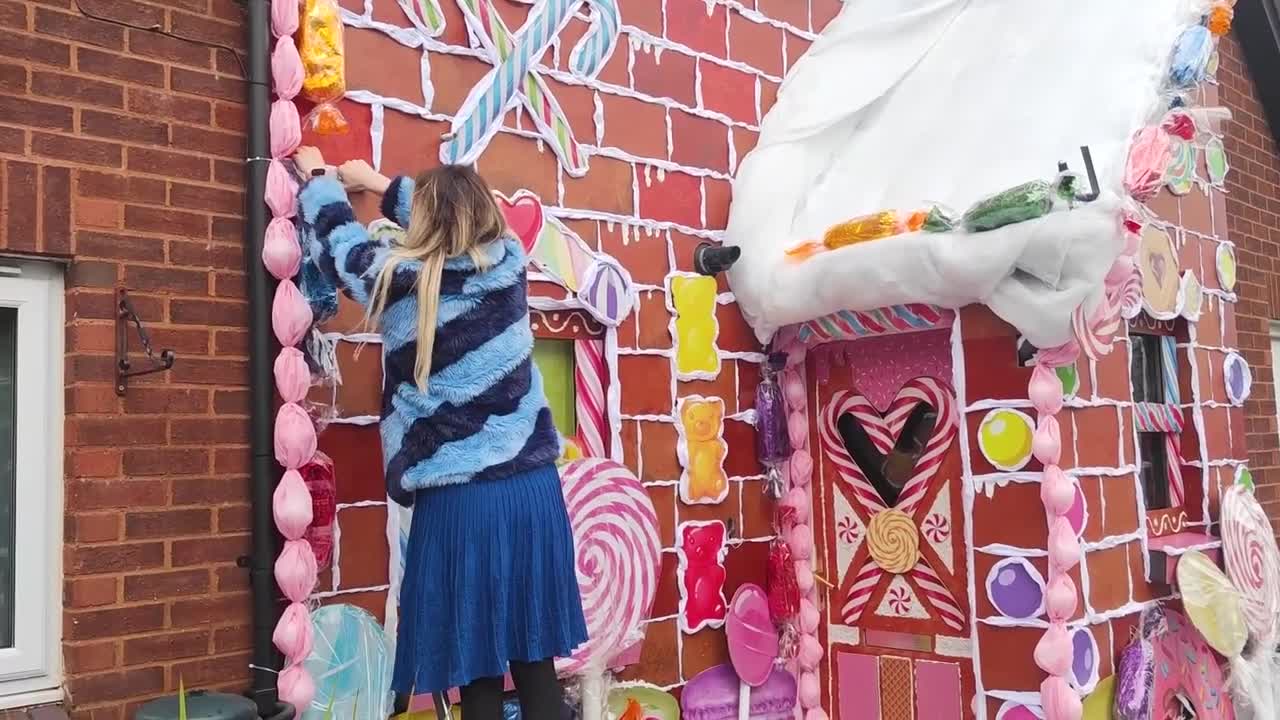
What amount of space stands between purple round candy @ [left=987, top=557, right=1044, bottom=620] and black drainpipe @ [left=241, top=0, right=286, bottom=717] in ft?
7.80

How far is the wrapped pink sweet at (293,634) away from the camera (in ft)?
9.36

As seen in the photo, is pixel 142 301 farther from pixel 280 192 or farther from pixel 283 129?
pixel 283 129

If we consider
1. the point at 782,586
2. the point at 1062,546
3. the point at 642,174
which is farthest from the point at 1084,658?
the point at 642,174

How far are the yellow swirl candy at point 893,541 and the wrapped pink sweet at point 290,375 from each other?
228 centimetres

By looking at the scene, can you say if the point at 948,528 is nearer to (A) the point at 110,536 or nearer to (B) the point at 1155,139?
(B) the point at 1155,139

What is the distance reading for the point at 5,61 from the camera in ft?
8.46

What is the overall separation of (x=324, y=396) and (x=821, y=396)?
2092 mm

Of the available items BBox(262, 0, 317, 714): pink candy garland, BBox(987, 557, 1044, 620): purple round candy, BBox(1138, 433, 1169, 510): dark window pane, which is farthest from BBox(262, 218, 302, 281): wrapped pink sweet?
BBox(1138, 433, 1169, 510): dark window pane

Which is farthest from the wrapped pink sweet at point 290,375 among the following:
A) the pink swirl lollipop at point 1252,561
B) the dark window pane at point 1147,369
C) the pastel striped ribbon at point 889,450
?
the pink swirl lollipop at point 1252,561

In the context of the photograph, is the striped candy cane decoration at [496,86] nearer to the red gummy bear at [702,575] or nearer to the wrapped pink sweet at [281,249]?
the wrapped pink sweet at [281,249]

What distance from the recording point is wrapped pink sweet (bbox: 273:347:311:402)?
2.92 m

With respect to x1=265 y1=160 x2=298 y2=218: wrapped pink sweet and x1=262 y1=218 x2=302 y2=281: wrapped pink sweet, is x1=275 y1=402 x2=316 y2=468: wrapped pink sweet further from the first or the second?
x1=265 y1=160 x2=298 y2=218: wrapped pink sweet

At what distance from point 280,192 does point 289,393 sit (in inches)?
20.8

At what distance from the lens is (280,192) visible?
295 cm
